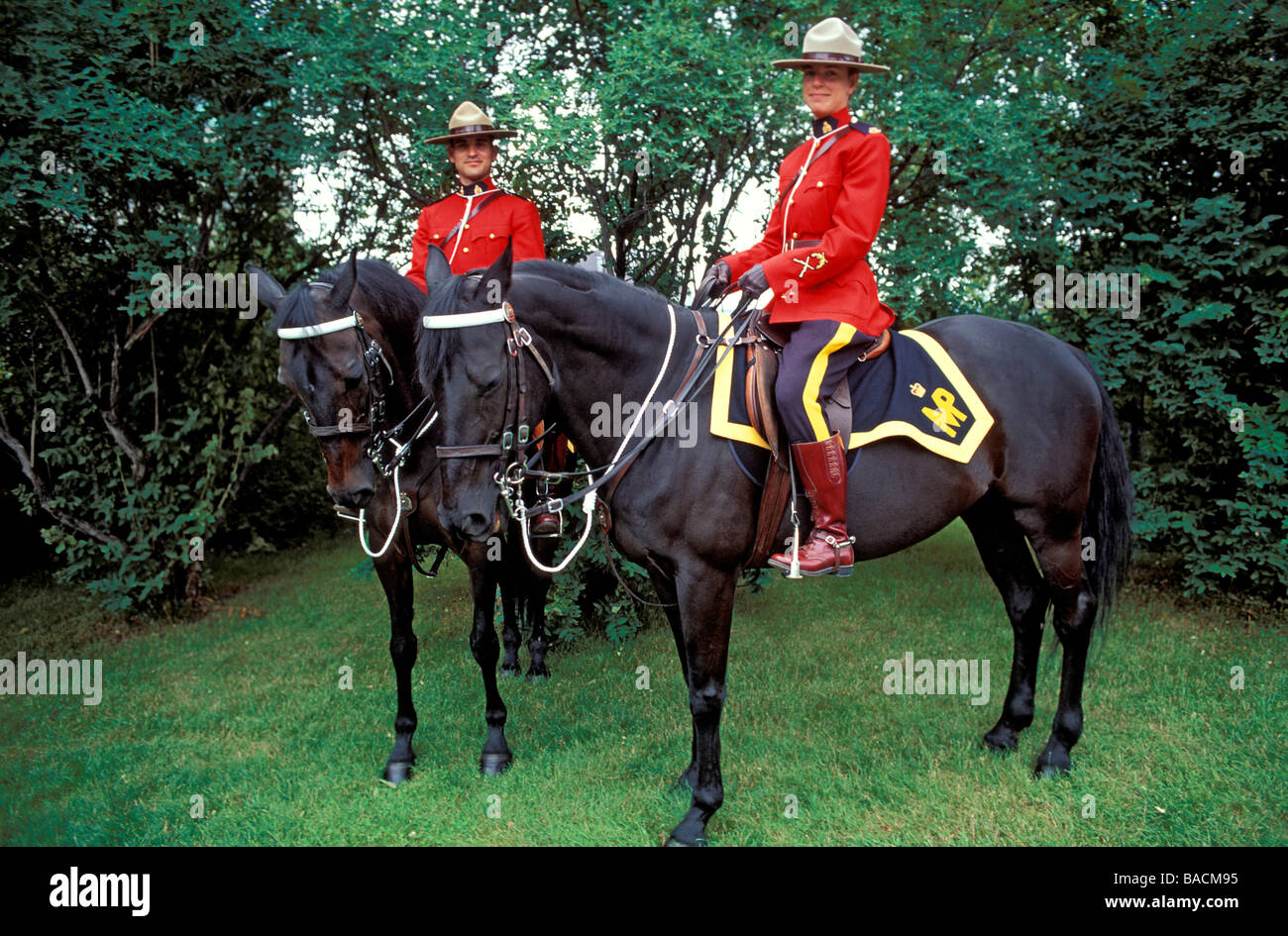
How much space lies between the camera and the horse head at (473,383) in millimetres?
3088

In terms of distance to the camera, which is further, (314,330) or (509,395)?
(314,330)

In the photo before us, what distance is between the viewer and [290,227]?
788 centimetres

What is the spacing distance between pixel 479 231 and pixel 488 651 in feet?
7.87

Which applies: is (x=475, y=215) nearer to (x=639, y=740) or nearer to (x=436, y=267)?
(x=436, y=267)

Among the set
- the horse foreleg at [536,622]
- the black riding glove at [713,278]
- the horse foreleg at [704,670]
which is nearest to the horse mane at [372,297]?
the black riding glove at [713,278]

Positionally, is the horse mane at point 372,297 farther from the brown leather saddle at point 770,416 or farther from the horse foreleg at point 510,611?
the brown leather saddle at point 770,416

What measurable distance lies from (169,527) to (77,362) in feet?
5.12

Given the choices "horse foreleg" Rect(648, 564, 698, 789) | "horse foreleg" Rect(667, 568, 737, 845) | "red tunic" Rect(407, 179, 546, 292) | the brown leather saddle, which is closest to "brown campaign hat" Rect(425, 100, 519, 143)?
"red tunic" Rect(407, 179, 546, 292)

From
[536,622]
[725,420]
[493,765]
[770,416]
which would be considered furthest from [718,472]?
[536,622]

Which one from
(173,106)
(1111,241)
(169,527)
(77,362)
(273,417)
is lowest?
(169,527)

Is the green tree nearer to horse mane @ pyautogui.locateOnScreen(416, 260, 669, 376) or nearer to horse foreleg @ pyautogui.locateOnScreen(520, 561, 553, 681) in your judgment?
horse mane @ pyautogui.locateOnScreen(416, 260, 669, 376)

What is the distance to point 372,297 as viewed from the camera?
13.2ft
